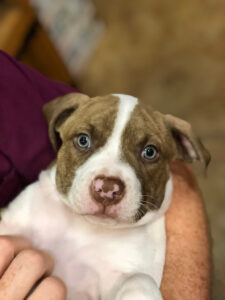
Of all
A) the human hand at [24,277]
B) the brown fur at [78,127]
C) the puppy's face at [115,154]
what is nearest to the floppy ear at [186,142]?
the puppy's face at [115,154]

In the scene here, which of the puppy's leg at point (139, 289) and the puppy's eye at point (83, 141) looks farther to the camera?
the puppy's eye at point (83, 141)

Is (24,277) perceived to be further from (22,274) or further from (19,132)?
(19,132)

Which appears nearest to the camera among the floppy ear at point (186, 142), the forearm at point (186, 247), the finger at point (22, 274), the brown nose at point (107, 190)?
the finger at point (22, 274)

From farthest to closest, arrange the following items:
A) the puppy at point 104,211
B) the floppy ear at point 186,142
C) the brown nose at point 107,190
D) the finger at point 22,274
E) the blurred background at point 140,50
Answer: the blurred background at point 140,50
the floppy ear at point 186,142
the puppy at point 104,211
the brown nose at point 107,190
the finger at point 22,274

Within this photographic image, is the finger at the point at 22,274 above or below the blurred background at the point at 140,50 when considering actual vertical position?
above

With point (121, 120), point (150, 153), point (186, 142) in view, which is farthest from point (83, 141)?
point (186, 142)

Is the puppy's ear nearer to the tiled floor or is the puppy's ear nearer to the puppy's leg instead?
the puppy's leg

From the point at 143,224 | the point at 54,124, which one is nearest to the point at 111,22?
the point at 54,124

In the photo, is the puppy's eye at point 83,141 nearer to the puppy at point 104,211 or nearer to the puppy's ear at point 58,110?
the puppy at point 104,211
